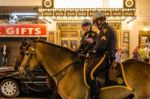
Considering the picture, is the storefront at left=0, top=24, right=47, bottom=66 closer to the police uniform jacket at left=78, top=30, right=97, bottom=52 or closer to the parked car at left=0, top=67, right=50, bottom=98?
the parked car at left=0, top=67, right=50, bottom=98

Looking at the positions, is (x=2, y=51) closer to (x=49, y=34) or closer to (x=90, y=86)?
(x=49, y=34)

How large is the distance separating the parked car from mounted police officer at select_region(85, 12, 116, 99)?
6.84 m

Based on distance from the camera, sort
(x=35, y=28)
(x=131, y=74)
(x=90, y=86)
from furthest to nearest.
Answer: (x=35, y=28) → (x=131, y=74) → (x=90, y=86)

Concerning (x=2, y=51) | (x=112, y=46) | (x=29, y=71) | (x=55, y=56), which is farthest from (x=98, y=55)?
(x=2, y=51)

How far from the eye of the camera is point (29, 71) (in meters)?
8.43

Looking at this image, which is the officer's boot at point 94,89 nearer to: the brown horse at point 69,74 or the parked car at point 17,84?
the brown horse at point 69,74

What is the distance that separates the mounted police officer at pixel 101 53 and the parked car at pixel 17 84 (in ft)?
22.4

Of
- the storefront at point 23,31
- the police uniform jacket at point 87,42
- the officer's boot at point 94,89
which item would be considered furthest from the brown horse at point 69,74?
the storefront at point 23,31

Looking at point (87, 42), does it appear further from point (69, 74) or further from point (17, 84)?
point (17, 84)

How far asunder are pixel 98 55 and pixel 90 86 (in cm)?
65

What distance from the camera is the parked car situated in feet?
48.9

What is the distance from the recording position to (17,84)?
49.9ft

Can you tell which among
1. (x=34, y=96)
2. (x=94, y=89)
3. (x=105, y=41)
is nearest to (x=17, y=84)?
(x=34, y=96)

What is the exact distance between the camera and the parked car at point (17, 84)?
14906 mm
